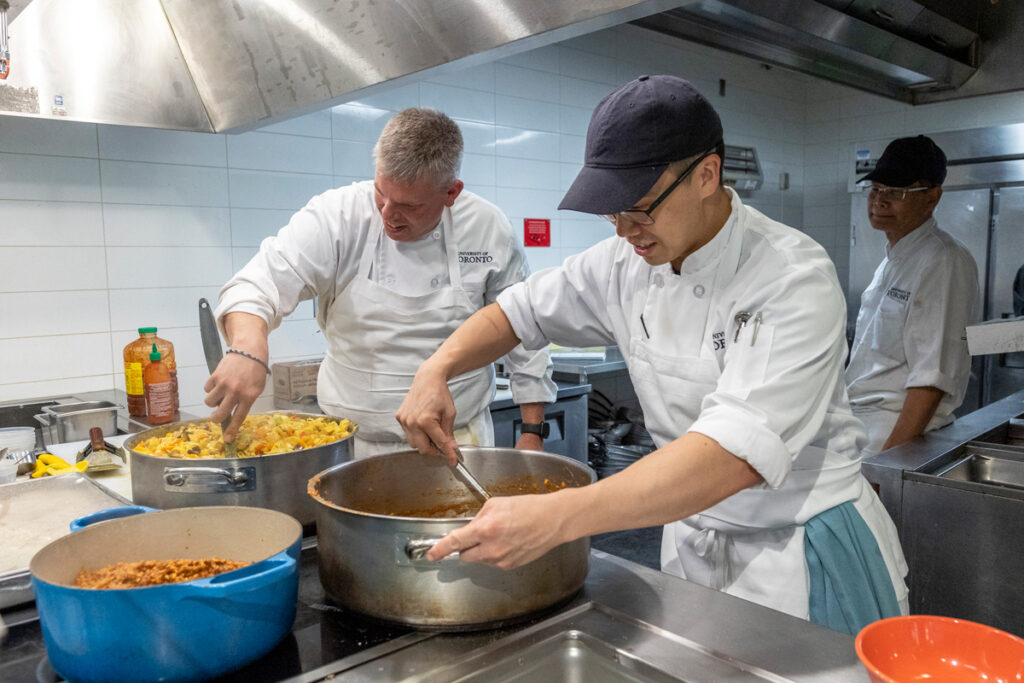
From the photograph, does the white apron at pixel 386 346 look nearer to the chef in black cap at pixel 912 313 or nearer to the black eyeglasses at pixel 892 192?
the chef in black cap at pixel 912 313

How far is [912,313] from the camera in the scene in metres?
2.72

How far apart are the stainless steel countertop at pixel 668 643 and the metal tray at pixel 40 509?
582mm

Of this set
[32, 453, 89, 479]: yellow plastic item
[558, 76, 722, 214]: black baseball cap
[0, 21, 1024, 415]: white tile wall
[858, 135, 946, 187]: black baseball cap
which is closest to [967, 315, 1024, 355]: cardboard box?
[558, 76, 722, 214]: black baseball cap

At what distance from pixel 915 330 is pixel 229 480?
2.42 metres

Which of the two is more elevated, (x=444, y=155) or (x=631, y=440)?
(x=444, y=155)

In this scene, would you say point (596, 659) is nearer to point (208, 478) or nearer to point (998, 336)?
point (208, 478)

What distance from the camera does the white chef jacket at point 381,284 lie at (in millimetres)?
2043

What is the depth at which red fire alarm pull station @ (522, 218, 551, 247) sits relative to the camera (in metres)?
4.27

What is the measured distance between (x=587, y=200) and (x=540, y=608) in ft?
1.90

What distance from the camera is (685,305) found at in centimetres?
131

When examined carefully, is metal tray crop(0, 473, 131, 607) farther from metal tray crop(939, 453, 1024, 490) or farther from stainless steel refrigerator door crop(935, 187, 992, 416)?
stainless steel refrigerator door crop(935, 187, 992, 416)

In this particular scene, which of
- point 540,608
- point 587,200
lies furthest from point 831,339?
point 540,608

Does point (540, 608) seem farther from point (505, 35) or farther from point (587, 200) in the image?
point (505, 35)

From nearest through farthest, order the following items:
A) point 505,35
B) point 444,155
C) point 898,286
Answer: point 505,35
point 444,155
point 898,286
